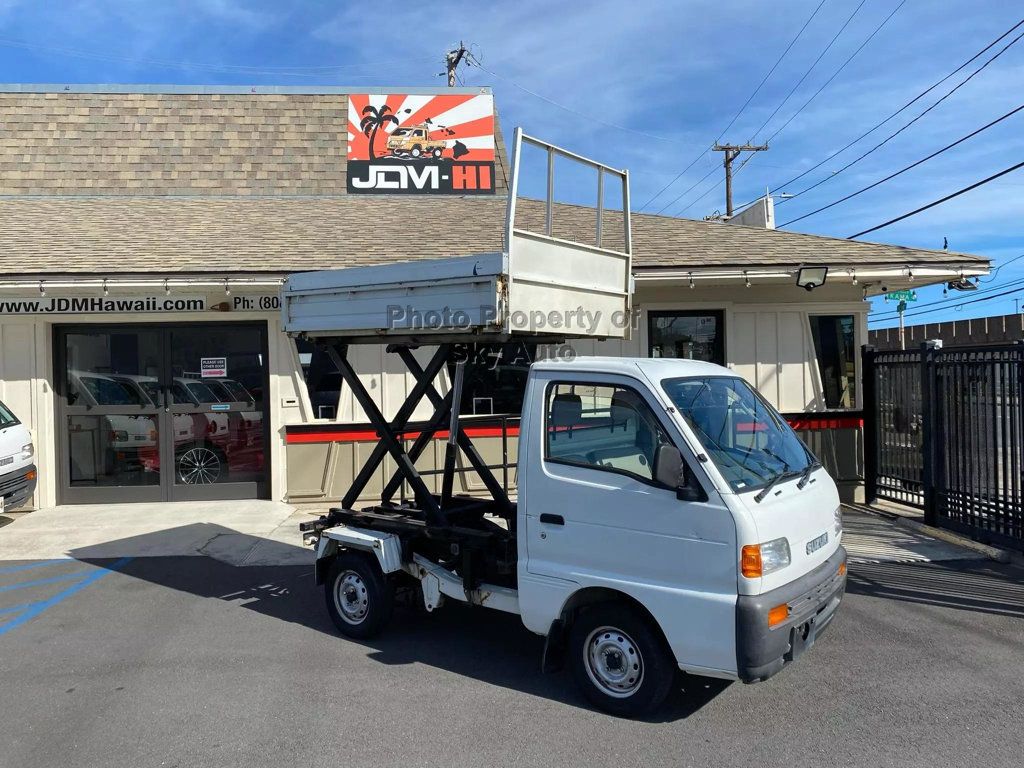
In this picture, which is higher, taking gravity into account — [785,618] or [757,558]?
[757,558]

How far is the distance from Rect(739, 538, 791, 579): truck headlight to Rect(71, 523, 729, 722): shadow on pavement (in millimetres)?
1009

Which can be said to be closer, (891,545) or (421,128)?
(891,545)

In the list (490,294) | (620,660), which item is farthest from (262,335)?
(620,660)

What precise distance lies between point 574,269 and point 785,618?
2507mm

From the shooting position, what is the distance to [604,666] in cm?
421

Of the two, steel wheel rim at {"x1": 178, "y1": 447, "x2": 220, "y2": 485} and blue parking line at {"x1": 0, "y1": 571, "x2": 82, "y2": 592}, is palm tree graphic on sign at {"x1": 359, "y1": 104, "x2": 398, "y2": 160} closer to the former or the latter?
steel wheel rim at {"x1": 178, "y1": 447, "x2": 220, "y2": 485}

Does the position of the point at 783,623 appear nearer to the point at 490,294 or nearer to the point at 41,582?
the point at 490,294

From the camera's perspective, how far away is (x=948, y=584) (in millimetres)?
6570

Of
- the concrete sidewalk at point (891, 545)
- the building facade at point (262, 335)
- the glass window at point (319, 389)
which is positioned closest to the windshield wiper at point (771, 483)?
the concrete sidewalk at point (891, 545)

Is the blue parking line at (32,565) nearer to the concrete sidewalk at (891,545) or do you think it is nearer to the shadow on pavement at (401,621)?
the shadow on pavement at (401,621)

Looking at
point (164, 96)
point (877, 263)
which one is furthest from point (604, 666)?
point (164, 96)

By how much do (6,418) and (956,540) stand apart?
10887 mm

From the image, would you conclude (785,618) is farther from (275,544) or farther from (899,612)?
(275,544)

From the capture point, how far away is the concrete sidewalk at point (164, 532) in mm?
7863
